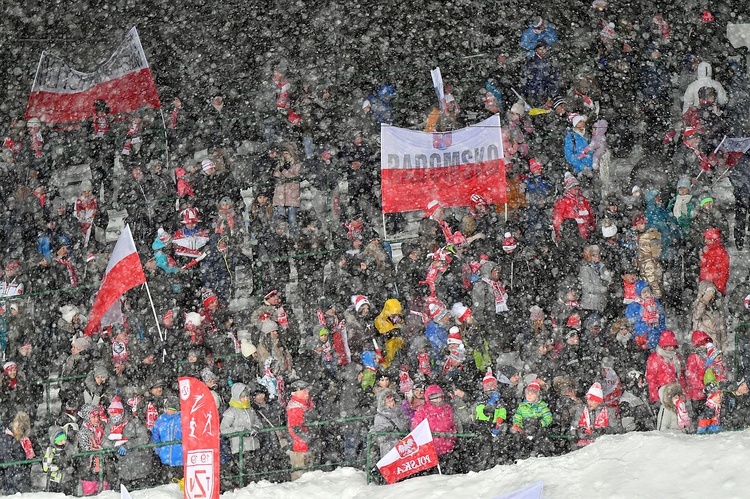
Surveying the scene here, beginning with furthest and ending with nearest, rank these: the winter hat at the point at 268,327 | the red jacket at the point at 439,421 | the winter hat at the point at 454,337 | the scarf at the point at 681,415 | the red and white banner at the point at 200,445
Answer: the winter hat at the point at 268,327 < the winter hat at the point at 454,337 < the red jacket at the point at 439,421 < the scarf at the point at 681,415 < the red and white banner at the point at 200,445

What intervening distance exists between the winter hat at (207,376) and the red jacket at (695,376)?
5.91 metres

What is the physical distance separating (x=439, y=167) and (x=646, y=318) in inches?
131

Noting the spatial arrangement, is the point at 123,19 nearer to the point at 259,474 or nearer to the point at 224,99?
the point at 224,99

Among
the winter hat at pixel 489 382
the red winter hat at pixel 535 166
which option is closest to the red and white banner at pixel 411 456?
the winter hat at pixel 489 382

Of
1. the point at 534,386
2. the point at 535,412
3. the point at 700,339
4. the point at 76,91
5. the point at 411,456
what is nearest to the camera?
the point at 411,456

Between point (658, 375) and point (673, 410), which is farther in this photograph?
point (658, 375)

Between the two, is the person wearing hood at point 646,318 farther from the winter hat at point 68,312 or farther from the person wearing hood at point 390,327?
the winter hat at point 68,312

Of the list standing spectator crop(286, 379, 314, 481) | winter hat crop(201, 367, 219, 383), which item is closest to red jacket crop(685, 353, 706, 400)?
standing spectator crop(286, 379, 314, 481)

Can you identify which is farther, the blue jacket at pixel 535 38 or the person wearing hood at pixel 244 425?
the blue jacket at pixel 535 38

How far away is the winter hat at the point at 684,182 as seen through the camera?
1592 cm

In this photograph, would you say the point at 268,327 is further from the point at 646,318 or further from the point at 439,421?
the point at 646,318

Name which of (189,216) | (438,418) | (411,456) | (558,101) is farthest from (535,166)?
(189,216)

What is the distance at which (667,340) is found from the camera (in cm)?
1497

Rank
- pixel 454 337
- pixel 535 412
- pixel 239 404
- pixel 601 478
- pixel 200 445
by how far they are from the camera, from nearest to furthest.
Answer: pixel 601 478 < pixel 200 445 < pixel 535 412 < pixel 454 337 < pixel 239 404
